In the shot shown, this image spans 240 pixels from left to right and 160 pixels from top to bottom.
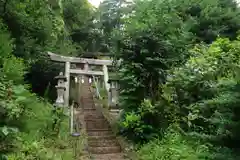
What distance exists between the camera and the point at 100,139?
394 inches

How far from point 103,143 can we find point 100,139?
34 centimetres

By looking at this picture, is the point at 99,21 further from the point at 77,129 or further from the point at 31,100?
the point at 31,100

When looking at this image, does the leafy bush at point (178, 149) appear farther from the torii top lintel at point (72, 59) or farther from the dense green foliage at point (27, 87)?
the torii top lintel at point (72, 59)

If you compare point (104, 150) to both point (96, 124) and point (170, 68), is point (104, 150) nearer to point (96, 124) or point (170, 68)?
point (96, 124)

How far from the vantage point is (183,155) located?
6.73 m

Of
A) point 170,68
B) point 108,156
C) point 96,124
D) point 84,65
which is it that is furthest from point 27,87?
point 84,65

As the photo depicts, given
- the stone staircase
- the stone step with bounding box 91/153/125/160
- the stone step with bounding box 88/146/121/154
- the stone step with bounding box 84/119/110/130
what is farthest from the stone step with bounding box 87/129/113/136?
the stone step with bounding box 91/153/125/160

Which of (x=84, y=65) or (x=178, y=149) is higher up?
(x=84, y=65)

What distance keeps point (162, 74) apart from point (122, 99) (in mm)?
1539

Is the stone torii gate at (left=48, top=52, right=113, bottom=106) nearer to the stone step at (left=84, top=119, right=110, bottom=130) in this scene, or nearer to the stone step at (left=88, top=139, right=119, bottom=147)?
the stone step at (left=84, top=119, right=110, bottom=130)

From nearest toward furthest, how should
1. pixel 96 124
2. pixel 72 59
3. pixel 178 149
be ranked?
1. pixel 178 149
2. pixel 96 124
3. pixel 72 59

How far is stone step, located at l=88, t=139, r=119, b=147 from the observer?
9.53m

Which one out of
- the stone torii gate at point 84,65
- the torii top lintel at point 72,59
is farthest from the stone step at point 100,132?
the stone torii gate at point 84,65

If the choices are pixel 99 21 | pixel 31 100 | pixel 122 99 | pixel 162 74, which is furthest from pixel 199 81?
pixel 99 21
